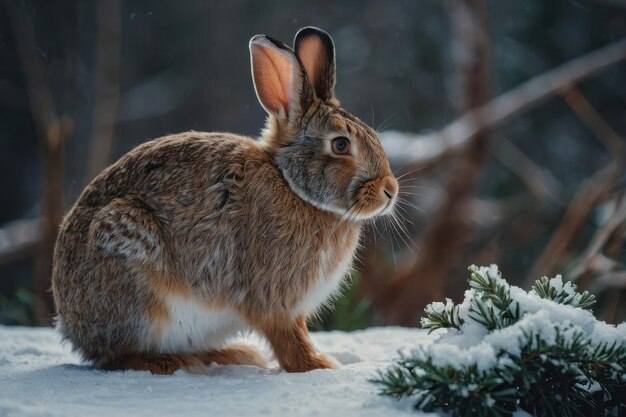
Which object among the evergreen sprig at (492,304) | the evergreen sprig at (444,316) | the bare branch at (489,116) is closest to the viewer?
the evergreen sprig at (492,304)

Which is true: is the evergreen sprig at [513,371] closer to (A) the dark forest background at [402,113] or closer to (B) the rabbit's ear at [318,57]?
(A) the dark forest background at [402,113]

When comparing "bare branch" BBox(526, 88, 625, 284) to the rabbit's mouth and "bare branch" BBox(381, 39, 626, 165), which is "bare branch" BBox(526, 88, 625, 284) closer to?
"bare branch" BBox(381, 39, 626, 165)

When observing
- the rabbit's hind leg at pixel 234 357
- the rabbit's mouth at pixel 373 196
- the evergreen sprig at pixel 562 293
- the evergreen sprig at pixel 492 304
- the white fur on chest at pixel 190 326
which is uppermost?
the rabbit's mouth at pixel 373 196

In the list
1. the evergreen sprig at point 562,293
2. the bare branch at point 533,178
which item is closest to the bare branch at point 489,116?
the bare branch at point 533,178

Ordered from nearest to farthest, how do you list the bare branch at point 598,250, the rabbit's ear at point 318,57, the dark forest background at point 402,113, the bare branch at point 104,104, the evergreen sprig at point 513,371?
the evergreen sprig at point 513,371 < the rabbit's ear at point 318,57 < the bare branch at point 598,250 < the dark forest background at point 402,113 < the bare branch at point 104,104

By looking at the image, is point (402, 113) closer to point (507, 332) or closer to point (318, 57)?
point (318, 57)

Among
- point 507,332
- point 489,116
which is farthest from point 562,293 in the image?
point 489,116

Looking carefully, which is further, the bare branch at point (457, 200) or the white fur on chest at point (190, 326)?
the bare branch at point (457, 200)
